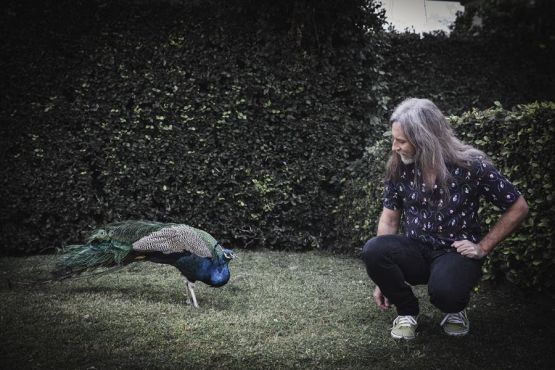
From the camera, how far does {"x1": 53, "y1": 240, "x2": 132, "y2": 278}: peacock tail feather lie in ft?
13.9

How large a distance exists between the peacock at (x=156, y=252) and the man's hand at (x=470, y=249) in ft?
6.64

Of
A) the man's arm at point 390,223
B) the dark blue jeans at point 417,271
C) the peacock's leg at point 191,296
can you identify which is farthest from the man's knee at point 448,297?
the peacock's leg at point 191,296

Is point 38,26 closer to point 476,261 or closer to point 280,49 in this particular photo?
point 280,49

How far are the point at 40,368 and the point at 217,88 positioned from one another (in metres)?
4.44

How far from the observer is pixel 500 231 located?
293 cm

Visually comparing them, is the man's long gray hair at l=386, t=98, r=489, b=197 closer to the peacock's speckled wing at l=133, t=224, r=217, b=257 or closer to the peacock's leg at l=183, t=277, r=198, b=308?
the peacock's speckled wing at l=133, t=224, r=217, b=257

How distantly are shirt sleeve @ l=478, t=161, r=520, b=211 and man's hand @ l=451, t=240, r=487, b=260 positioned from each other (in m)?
0.31

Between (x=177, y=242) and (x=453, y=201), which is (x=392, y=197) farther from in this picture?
(x=177, y=242)

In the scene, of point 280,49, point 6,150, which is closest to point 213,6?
point 280,49

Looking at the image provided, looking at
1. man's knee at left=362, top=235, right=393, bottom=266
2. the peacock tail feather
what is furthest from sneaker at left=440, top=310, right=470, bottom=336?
the peacock tail feather

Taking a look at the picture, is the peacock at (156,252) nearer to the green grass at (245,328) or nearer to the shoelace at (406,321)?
the green grass at (245,328)

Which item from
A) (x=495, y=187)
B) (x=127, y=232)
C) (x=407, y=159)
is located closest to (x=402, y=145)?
(x=407, y=159)

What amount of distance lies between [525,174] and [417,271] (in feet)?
5.06

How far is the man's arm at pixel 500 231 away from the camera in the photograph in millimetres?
2912
